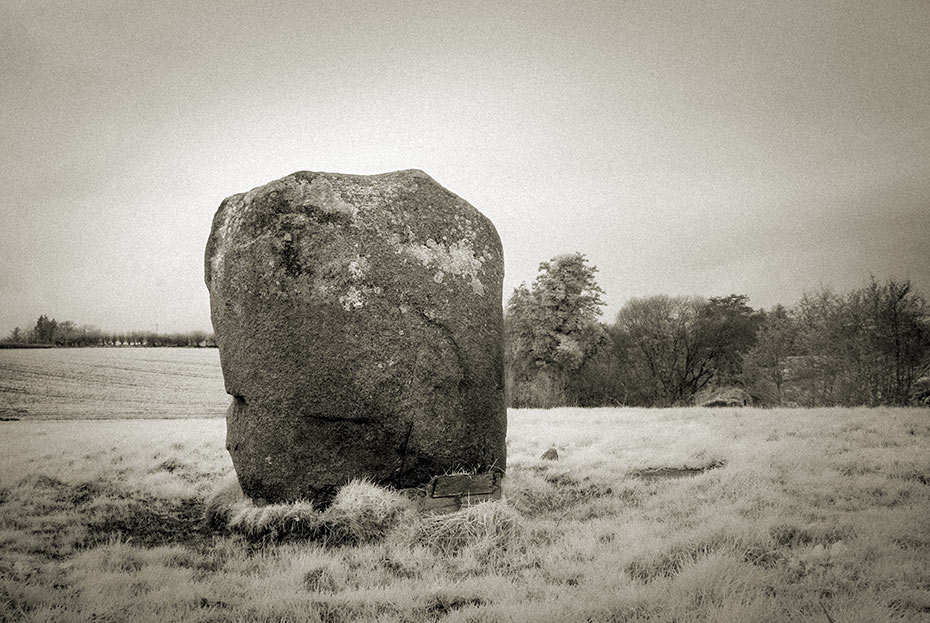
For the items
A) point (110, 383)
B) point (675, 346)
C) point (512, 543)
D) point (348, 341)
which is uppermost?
point (348, 341)

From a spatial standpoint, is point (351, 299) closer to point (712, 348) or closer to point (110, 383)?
point (110, 383)

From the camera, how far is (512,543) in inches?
184

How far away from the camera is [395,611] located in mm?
3508

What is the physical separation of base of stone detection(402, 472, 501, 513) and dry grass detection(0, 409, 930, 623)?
0.89ft

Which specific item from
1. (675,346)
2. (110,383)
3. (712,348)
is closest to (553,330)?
(675,346)

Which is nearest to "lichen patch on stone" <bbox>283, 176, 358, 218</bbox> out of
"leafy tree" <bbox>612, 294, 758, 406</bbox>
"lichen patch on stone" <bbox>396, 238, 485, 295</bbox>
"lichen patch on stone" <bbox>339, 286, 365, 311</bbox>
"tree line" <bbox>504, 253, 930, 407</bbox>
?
"lichen patch on stone" <bbox>396, 238, 485, 295</bbox>

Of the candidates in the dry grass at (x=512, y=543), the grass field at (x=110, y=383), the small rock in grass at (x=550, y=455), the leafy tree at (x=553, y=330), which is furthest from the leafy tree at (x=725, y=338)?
the grass field at (x=110, y=383)

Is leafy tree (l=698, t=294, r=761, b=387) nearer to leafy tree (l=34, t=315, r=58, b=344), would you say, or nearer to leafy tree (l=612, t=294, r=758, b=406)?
leafy tree (l=612, t=294, r=758, b=406)

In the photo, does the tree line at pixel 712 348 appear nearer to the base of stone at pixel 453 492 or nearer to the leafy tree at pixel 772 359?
the leafy tree at pixel 772 359

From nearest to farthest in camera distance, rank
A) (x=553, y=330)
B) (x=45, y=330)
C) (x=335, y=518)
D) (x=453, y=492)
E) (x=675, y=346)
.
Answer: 1. (x=335, y=518)
2. (x=453, y=492)
3. (x=45, y=330)
4. (x=553, y=330)
5. (x=675, y=346)

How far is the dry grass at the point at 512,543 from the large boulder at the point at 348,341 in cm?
53

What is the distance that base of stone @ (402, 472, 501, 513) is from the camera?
544 centimetres

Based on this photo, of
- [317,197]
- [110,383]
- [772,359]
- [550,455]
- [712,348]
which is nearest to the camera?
[317,197]

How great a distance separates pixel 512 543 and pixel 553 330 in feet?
74.9
